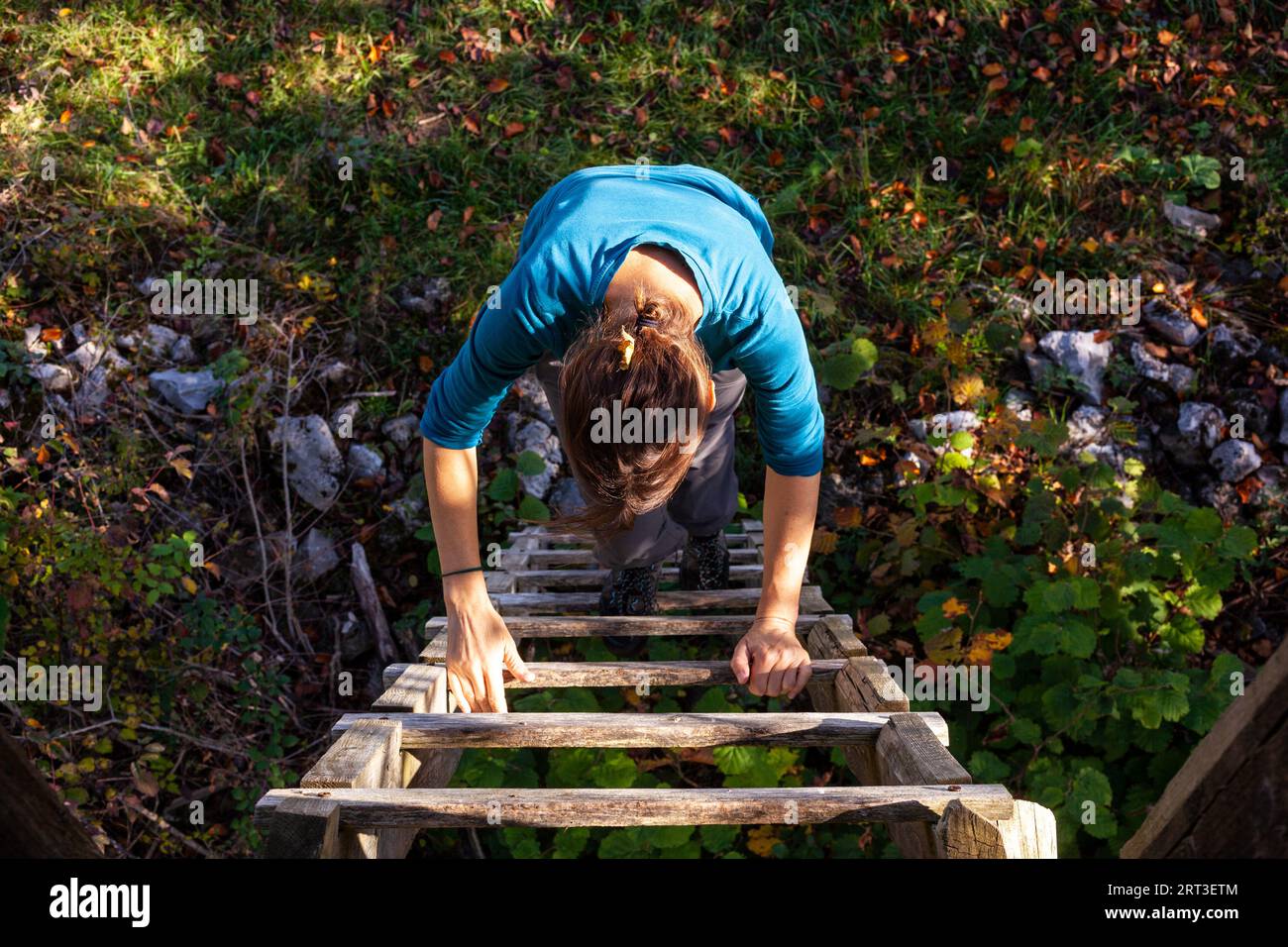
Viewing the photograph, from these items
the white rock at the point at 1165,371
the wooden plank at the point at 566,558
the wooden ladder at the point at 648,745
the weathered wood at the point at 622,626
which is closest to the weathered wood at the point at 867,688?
the wooden ladder at the point at 648,745

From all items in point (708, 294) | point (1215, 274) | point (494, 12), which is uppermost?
point (494, 12)

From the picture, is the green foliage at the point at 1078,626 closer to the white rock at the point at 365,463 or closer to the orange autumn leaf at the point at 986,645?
the orange autumn leaf at the point at 986,645

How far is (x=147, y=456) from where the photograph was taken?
13.1ft

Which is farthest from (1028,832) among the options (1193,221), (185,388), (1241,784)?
(185,388)

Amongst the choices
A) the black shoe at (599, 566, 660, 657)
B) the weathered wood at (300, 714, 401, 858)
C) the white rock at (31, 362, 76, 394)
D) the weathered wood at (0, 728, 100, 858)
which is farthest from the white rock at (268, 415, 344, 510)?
the weathered wood at (0, 728, 100, 858)

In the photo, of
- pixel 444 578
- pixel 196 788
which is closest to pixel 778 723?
pixel 444 578

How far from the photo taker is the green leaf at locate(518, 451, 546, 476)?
12.4ft

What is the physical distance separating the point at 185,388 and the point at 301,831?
3164 mm

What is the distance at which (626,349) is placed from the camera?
5.57 ft

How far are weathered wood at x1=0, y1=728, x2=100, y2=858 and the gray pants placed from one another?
6.01 ft

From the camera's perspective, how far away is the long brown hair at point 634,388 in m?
1.70

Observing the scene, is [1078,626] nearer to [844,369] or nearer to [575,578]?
[844,369]
